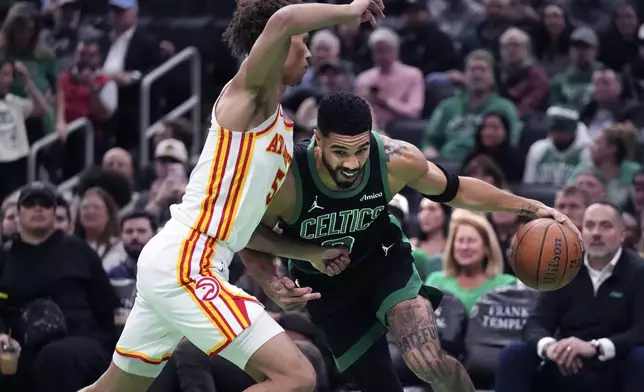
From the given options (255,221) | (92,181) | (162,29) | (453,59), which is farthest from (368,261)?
(162,29)

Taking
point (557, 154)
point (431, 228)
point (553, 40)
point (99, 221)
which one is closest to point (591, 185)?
point (557, 154)

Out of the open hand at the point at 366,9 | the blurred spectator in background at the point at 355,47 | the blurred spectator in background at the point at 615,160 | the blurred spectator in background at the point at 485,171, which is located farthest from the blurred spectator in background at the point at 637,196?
the open hand at the point at 366,9

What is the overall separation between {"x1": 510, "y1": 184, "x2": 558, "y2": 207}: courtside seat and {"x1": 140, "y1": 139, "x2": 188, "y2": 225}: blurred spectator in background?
107 inches

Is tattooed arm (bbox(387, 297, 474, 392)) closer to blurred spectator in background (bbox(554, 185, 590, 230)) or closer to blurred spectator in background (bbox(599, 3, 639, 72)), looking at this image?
blurred spectator in background (bbox(554, 185, 590, 230))

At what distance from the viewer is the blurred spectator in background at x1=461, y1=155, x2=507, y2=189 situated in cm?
1065

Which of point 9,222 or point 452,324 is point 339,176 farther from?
point 9,222

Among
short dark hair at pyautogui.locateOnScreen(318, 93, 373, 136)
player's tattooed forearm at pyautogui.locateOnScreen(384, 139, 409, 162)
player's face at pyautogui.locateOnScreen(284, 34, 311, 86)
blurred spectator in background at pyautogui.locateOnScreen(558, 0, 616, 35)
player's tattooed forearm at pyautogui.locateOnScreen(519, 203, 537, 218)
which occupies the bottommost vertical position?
blurred spectator in background at pyautogui.locateOnScreen(558, 0, 616, 35)

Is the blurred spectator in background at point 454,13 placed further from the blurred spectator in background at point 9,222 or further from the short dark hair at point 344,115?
the short dark hair at point 344,115

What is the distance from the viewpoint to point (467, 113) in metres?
12.3

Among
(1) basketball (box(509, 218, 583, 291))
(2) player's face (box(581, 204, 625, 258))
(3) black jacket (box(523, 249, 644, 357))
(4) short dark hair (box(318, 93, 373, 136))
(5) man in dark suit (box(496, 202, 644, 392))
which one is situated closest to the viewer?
(4) short dark hair (box(318, 93, 373, 136))

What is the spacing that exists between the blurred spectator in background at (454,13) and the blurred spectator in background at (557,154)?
9.92 ft

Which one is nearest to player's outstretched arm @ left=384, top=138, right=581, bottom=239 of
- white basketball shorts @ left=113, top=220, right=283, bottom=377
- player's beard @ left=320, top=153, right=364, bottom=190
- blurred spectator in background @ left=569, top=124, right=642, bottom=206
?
player's beard @ left=320, top=153, right=364, bottom=190

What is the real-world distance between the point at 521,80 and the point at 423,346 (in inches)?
262

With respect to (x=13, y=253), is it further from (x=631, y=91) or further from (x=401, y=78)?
(x=631, y=91)
